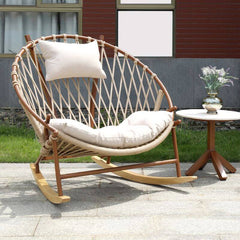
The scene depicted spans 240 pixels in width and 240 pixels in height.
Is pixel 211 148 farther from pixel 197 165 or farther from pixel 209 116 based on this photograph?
pixel 209 116

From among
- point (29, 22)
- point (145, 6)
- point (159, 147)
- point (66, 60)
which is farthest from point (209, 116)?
point (29, 22)

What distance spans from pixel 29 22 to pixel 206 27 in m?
2.33

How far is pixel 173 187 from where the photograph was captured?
331 centimetres

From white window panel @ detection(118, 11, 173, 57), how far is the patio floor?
118 inches

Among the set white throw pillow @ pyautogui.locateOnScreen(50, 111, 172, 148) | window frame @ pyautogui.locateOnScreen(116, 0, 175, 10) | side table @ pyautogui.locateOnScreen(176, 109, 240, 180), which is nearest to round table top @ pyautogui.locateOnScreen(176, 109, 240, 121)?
side table @ pyautogui.locateOnScreen(176, 109, 240, 180)

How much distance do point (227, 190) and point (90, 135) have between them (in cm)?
102

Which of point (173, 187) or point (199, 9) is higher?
point (199, 9)

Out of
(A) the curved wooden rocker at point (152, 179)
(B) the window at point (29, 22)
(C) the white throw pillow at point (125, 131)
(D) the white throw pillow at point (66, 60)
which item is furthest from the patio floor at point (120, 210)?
(B) the window at point (29, 22)

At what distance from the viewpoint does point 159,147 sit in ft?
15.6

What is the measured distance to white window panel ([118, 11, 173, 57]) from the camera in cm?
633

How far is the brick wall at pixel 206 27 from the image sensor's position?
629cm

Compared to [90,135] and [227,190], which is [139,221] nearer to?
[90,135]

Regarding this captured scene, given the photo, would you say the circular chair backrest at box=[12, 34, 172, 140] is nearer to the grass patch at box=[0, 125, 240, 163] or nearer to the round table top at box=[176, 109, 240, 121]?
the round table top at box=[176, 109, 240, 121]

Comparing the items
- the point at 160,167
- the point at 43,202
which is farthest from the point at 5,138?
the point at 43,202
